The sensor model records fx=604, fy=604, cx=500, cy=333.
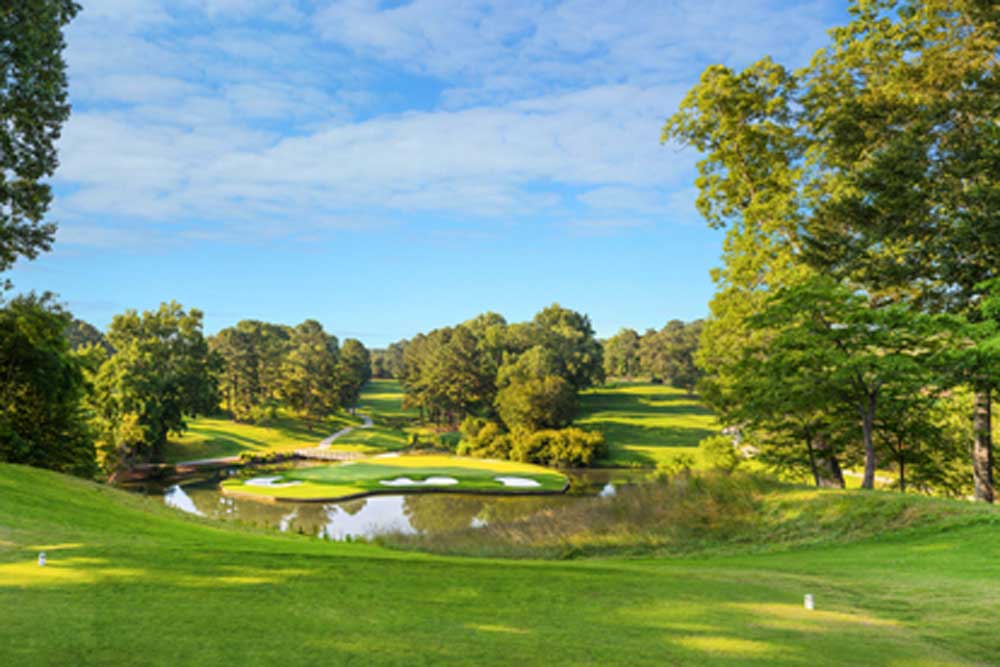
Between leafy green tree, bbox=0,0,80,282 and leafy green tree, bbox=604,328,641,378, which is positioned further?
leafy green tree, bbox=604,328,641,378

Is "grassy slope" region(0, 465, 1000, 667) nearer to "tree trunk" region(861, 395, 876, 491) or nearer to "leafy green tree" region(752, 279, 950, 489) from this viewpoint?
"leafy green tree" region(752, 279, 950, 489)

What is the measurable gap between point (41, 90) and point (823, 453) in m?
25.7

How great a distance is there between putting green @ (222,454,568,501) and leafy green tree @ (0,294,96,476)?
1264cm

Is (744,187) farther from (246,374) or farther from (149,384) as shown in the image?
(246,374)

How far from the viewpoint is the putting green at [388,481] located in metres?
39.5

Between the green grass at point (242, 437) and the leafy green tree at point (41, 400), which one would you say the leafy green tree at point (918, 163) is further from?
the green grass at point (242, 437)

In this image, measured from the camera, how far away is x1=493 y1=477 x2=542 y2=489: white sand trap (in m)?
42.8

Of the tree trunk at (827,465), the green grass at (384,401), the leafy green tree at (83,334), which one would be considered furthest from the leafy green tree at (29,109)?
the leafy green tree at (83,334)

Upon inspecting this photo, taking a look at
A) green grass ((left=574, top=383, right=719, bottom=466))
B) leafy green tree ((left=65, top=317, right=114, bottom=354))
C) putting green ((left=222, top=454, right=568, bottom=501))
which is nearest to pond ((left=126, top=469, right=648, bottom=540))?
putting green ((left=222, top=454, right=568, bottom=501))

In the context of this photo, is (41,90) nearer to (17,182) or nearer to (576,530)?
(17,182)

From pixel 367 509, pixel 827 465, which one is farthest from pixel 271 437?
pixel 827 465

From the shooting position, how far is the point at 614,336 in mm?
154000

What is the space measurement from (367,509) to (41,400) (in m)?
17.0

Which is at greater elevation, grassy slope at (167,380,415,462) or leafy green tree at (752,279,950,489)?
leafy green tree at (752,279,950,489)
